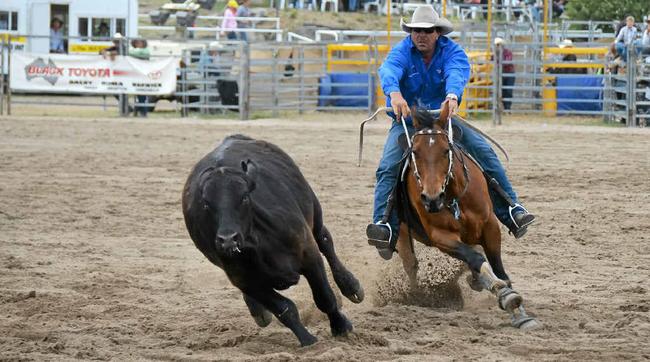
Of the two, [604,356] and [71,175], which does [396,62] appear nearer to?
[604,356]

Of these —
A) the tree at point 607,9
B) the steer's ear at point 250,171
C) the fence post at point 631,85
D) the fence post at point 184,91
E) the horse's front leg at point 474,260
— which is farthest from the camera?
the tree at point 607,9

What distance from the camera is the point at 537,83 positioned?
24.0 m

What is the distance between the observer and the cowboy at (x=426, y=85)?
7.71m

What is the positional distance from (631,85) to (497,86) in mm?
2715

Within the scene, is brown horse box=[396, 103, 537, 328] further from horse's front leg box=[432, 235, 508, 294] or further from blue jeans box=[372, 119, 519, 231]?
blue jeans box=[372, 119, 519, 231]

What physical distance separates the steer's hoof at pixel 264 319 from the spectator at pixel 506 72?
1594 cm

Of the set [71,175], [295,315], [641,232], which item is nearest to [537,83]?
[71,175]

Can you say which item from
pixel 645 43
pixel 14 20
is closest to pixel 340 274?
pixel 645 43

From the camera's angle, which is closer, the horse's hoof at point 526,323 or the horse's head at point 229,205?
the horse's head at point 229,205

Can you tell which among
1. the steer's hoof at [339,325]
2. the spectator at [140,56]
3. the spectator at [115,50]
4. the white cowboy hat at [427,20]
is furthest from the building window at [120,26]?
the steer's hoof at [339,325]

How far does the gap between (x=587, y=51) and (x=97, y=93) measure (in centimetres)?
1042

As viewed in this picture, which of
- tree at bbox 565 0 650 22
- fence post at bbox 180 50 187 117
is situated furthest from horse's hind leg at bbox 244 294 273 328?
tree at bbox 565 0 650 22

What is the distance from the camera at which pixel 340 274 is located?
24.3 ft

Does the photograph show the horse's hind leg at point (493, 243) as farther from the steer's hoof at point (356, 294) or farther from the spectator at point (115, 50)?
the spectator at point (115, 50)
